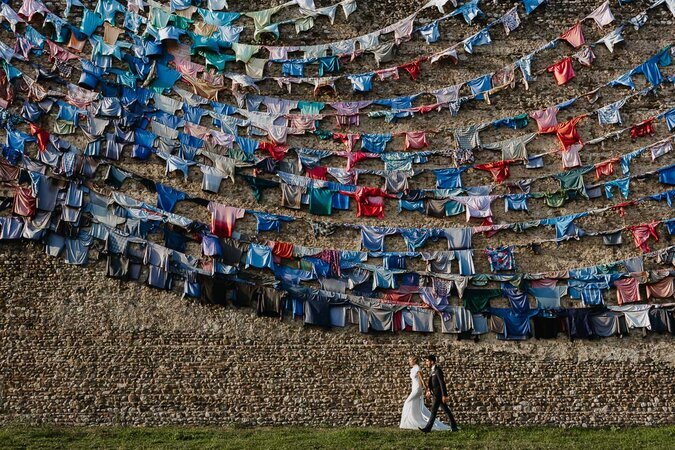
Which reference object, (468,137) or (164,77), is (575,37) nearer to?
(468,137)

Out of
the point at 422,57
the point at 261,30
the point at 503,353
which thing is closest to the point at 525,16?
the point at 422,57

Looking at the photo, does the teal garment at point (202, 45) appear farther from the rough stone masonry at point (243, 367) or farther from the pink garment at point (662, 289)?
the pink garment at point (662, 289)

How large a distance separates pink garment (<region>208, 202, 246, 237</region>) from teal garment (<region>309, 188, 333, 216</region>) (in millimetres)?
1168

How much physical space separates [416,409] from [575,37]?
27.5 ft

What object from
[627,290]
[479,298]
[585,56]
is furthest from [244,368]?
[585,56]

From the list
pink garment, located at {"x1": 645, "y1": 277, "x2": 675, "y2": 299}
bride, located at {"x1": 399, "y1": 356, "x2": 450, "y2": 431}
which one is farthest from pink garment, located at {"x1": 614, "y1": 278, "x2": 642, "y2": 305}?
bride, located at {"x1": 399, "y1": 356, "x2": 450, "y2": 431}

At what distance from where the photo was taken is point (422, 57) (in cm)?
1686

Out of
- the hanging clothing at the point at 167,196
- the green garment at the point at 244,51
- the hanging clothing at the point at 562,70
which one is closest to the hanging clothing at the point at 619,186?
the hanging clothing at the point at 562,70

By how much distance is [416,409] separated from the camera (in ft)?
38.9

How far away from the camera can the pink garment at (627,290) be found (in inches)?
581

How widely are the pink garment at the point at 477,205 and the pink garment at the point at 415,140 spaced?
121 centimetres

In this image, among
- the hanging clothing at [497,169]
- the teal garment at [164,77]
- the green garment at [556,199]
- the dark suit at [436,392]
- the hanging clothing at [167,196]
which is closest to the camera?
the dark suit at [436,392]

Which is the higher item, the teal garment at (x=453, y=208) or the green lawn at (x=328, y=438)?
the teal garment at (x=453, y=208)

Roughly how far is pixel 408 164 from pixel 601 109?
3.68m
